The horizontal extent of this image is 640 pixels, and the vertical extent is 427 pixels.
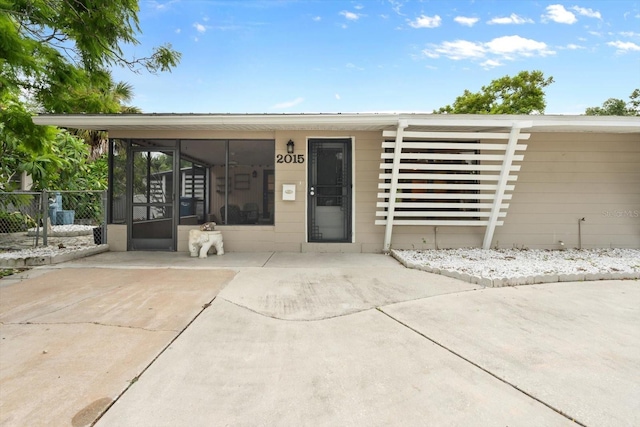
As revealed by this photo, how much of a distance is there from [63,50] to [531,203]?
9.09 meters

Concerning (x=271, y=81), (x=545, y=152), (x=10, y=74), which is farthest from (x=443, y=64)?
(x=10, y=74)

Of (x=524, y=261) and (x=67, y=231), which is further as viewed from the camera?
(x=67, y=231)

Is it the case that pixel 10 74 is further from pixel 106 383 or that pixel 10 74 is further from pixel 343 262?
pixel 343 262

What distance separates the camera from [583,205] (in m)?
6.35

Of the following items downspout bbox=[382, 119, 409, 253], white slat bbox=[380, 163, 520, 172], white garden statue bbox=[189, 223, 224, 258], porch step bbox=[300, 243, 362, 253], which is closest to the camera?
downspout bbox=[382, 119, 409, 253]

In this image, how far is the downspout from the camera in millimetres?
5426

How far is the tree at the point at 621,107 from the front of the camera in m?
20.0

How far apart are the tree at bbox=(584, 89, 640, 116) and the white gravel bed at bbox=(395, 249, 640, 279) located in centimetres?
1962

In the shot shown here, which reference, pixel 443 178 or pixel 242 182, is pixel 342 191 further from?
pixel 242 182

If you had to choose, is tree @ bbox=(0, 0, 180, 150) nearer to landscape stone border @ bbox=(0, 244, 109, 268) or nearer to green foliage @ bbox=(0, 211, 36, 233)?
landscape stone border @ bbox=(0, 244, 109, 268)

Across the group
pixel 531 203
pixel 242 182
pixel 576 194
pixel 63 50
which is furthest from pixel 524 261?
pixel 63 50

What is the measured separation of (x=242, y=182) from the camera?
639 centimetres

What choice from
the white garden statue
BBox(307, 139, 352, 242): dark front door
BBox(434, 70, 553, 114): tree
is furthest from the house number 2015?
BBox(434, 70, 553, 114): tree

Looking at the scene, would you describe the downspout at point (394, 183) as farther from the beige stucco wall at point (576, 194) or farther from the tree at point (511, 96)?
the tree at point (511, 96)
